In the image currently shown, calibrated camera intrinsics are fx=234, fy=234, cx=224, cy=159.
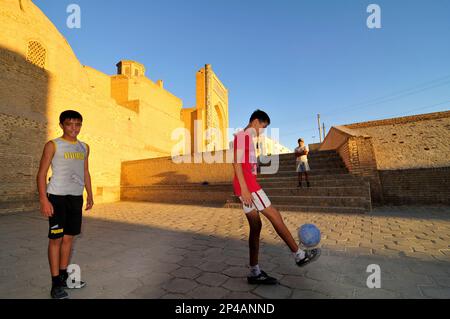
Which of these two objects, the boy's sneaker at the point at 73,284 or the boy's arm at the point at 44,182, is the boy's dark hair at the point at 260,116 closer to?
the boy's arm at the point at 44,182

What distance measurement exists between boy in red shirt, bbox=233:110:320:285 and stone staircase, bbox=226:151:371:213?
5150 mm

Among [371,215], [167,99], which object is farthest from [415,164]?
[167,99]

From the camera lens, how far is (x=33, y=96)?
10.4 meters

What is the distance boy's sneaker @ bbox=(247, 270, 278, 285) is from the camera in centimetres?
238

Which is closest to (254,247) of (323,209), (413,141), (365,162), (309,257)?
(309,257)

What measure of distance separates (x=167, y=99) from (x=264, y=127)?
94.9 ft

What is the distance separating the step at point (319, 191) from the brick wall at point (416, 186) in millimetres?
2119

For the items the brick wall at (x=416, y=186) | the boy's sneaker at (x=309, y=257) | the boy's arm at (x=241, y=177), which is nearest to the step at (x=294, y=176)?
the brick wall at (x=416, y=186)

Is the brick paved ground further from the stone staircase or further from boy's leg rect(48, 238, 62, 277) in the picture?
the stone staircase

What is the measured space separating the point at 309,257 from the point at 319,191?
227 inches

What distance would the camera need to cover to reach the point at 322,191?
7691 millimetres

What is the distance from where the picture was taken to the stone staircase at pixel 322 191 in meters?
6.96

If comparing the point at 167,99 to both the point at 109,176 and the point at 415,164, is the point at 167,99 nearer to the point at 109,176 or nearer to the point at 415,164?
the point at 109,176
